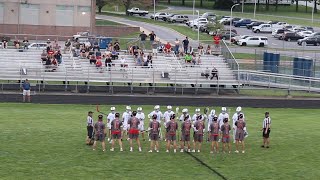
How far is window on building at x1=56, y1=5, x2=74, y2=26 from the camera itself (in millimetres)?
70000

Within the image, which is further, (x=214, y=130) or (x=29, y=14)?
(x=29, y=14)

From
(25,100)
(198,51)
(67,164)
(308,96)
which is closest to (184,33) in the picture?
(198,51)

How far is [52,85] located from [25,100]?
399cm

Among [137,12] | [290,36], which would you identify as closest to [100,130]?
[290,36]

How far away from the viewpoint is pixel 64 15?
70.2 metres

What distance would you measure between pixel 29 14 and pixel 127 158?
42852 mm

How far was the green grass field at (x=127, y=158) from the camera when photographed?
26.4 meters

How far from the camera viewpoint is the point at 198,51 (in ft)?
177

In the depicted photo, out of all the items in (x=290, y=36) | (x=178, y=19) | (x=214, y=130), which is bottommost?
(x=214, y=130)

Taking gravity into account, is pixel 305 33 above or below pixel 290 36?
above

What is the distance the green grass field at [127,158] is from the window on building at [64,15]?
33.2m

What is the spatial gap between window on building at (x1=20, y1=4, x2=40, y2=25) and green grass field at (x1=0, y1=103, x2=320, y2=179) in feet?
106

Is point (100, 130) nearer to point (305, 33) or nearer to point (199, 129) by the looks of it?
point (199, 129)

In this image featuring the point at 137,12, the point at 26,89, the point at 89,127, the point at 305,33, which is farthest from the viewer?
the point at 137,12
